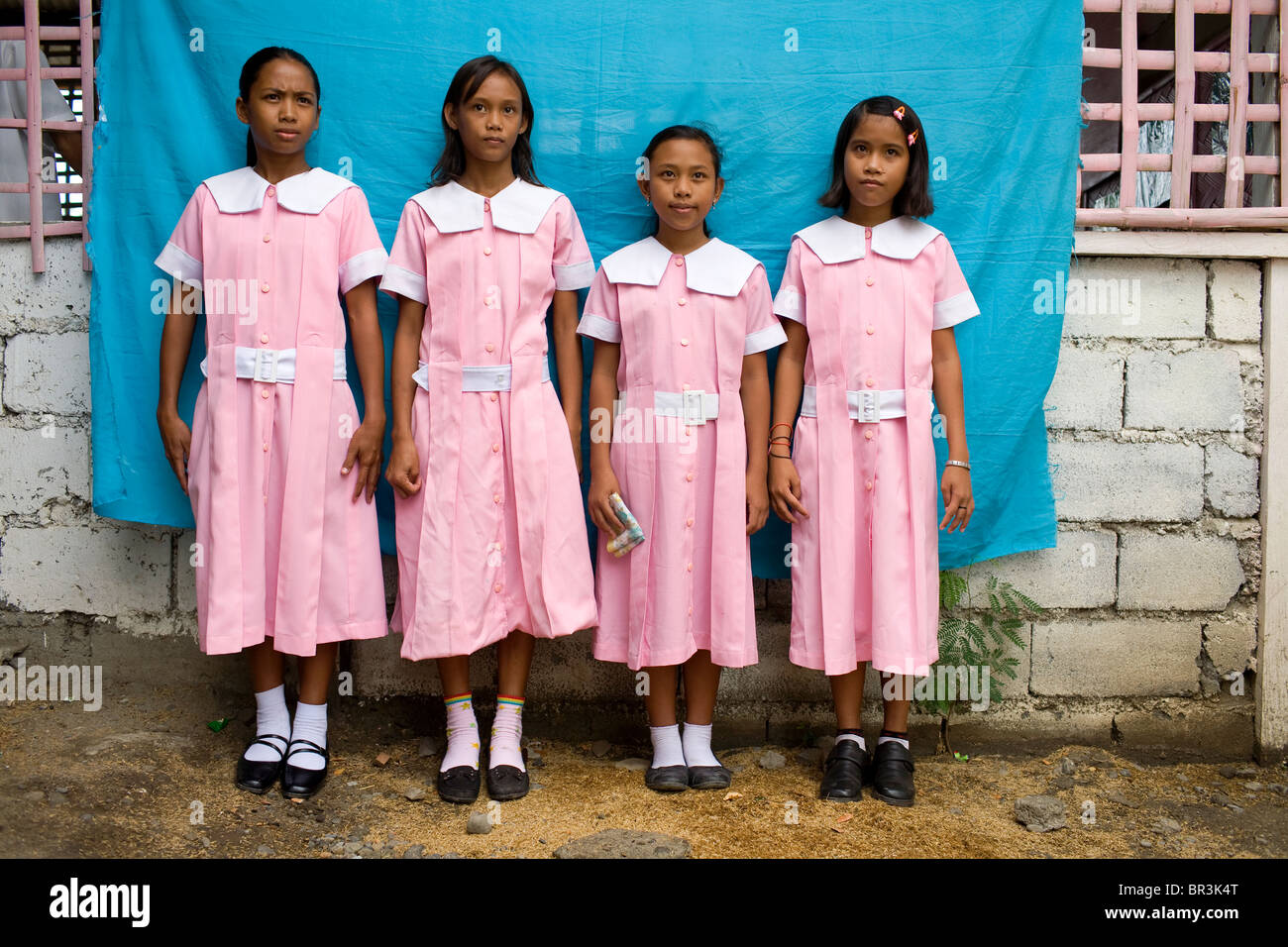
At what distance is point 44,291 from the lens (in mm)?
3314

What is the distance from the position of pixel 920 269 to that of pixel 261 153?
1907mm

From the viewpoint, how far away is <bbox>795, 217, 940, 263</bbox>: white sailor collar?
2.96m

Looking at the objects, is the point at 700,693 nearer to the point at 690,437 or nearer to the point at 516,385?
the point at 690,437

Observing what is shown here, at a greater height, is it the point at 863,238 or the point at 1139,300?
the point at 863,238

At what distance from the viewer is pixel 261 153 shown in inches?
117

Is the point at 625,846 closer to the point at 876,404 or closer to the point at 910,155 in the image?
the point at 876,404

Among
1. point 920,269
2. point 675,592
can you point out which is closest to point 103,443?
point 675,592

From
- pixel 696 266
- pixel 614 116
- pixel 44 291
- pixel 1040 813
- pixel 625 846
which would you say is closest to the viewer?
pixel 625 846

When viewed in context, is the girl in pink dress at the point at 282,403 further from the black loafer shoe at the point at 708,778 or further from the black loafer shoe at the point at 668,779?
the black loafer shoe at the point at 708,778

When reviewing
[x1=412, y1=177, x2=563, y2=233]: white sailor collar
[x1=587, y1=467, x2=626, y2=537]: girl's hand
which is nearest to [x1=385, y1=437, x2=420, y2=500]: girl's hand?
[x1=587, y1=467, x2=626, y2=537]: girl's hand

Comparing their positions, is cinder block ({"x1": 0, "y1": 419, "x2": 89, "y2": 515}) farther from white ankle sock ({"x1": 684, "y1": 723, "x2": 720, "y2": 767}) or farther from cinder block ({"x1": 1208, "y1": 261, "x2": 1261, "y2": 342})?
cinder block ({"x1": 1208, "y1": 261, "x2": 1261, "y2": 342})

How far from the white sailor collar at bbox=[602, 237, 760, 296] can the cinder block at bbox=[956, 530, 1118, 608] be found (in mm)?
1231

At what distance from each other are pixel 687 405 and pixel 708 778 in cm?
106

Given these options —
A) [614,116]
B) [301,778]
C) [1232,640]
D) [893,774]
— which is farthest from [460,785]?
[1232,640]
